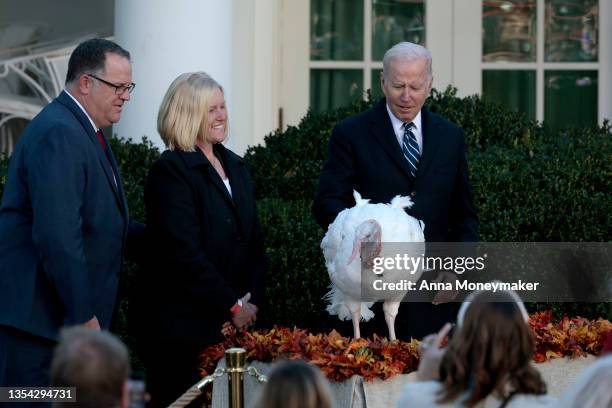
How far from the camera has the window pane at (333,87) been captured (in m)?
10.6

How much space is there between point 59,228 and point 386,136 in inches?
59.8

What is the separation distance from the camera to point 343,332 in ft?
18.6

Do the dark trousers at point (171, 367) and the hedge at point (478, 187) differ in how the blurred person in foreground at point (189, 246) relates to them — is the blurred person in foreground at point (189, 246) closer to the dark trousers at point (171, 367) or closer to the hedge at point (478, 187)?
the dark trousers at point (171, 367)

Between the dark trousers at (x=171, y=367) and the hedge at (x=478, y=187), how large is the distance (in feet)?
1.82

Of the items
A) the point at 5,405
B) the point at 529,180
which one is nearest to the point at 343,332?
the point at 5,405

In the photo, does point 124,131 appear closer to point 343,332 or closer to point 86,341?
point 343,332

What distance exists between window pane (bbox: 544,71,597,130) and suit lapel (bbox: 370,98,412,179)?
5279 mm

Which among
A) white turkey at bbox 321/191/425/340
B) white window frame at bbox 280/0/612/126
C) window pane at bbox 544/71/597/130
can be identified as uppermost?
white window frame at bbox 280/0/612/126

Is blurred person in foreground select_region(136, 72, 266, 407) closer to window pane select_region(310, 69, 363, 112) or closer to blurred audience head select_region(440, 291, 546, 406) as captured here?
blurred audience head select_region(440, 291, 546, 406)

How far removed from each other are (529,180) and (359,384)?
2.69 m

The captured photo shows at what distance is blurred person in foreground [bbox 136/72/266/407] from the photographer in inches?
221

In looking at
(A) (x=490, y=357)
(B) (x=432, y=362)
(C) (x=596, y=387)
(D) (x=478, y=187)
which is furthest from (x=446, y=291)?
(D) (x=478, y=187)

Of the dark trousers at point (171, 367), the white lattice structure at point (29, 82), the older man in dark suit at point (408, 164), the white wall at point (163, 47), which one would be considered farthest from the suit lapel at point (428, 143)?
the white lattice structure at point (29, 82)

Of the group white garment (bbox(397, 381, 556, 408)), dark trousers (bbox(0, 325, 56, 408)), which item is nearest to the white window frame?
dark trousers (bbox(0, 325, 56, 408))
